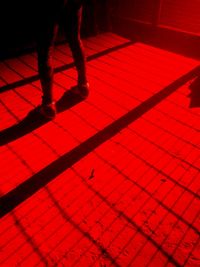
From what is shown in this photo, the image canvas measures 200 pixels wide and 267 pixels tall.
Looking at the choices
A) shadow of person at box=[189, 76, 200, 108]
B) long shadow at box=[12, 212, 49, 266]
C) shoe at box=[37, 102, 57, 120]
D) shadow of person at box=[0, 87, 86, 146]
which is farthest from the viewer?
shadow of person at box=[189, 76, 200, 108]

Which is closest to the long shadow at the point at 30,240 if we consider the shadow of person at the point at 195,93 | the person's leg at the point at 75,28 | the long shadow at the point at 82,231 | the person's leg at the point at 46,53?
the long shadow at the point at 82,231

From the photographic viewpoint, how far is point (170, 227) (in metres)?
2.02

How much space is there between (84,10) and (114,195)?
4.56 meters

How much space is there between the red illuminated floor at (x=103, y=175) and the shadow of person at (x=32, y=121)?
0.02m

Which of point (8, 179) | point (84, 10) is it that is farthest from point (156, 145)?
point (84, 10)

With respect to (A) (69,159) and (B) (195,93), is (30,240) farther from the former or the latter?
(B) (195,93)

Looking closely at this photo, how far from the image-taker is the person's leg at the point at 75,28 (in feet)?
9.53

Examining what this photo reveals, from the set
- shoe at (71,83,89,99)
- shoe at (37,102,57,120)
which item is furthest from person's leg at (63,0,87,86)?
shoe at (37,102,57,120)

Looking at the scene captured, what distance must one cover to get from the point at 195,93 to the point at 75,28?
6.22 ft

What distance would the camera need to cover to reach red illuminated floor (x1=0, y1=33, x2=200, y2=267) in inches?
74.3

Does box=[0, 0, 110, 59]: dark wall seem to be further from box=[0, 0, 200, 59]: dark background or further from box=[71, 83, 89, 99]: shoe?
box=[71, 83, 89, 99]: shoe

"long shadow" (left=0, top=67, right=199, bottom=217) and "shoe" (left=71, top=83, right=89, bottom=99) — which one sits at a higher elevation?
"shoe" (left=71, top=83, right=89, bottom=99)

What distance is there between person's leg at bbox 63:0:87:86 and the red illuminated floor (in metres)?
0.53

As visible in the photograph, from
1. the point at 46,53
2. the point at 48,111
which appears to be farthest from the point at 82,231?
the point at 46,53
